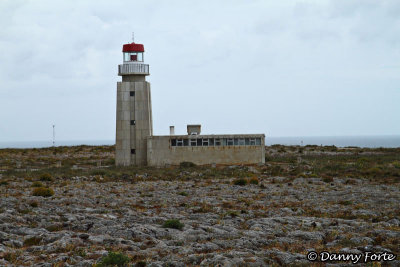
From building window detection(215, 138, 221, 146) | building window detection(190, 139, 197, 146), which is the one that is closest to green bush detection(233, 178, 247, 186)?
building window detection(215, 138, 221, 146)

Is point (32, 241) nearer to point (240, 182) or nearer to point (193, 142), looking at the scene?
point (240, 182)

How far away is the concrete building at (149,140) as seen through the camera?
48.1m

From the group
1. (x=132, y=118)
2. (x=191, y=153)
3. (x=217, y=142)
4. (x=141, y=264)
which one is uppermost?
(x=132, y=118)

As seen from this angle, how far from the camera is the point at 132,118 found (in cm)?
4844

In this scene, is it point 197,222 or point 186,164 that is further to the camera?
point 186,164

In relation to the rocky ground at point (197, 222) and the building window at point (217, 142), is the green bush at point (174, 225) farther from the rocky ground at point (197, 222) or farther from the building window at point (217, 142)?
the building window at point (217, 142)

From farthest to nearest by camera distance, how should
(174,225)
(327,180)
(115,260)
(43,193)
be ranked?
(327,180), (43,193), (174,225), (115,260)

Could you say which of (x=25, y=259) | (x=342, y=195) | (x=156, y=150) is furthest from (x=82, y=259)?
(x=156, y=150)

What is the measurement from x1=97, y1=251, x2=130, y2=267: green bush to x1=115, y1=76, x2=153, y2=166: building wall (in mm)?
35420

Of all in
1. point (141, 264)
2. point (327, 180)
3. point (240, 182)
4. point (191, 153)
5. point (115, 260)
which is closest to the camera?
point (115, 260)

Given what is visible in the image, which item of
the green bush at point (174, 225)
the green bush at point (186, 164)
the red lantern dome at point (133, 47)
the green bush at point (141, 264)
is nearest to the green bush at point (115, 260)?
the green bush at point (141, 264)

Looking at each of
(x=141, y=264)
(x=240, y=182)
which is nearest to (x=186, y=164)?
(x=240, y=182)

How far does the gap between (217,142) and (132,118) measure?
8.88 metres

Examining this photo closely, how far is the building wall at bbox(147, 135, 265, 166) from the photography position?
48.0 meters
